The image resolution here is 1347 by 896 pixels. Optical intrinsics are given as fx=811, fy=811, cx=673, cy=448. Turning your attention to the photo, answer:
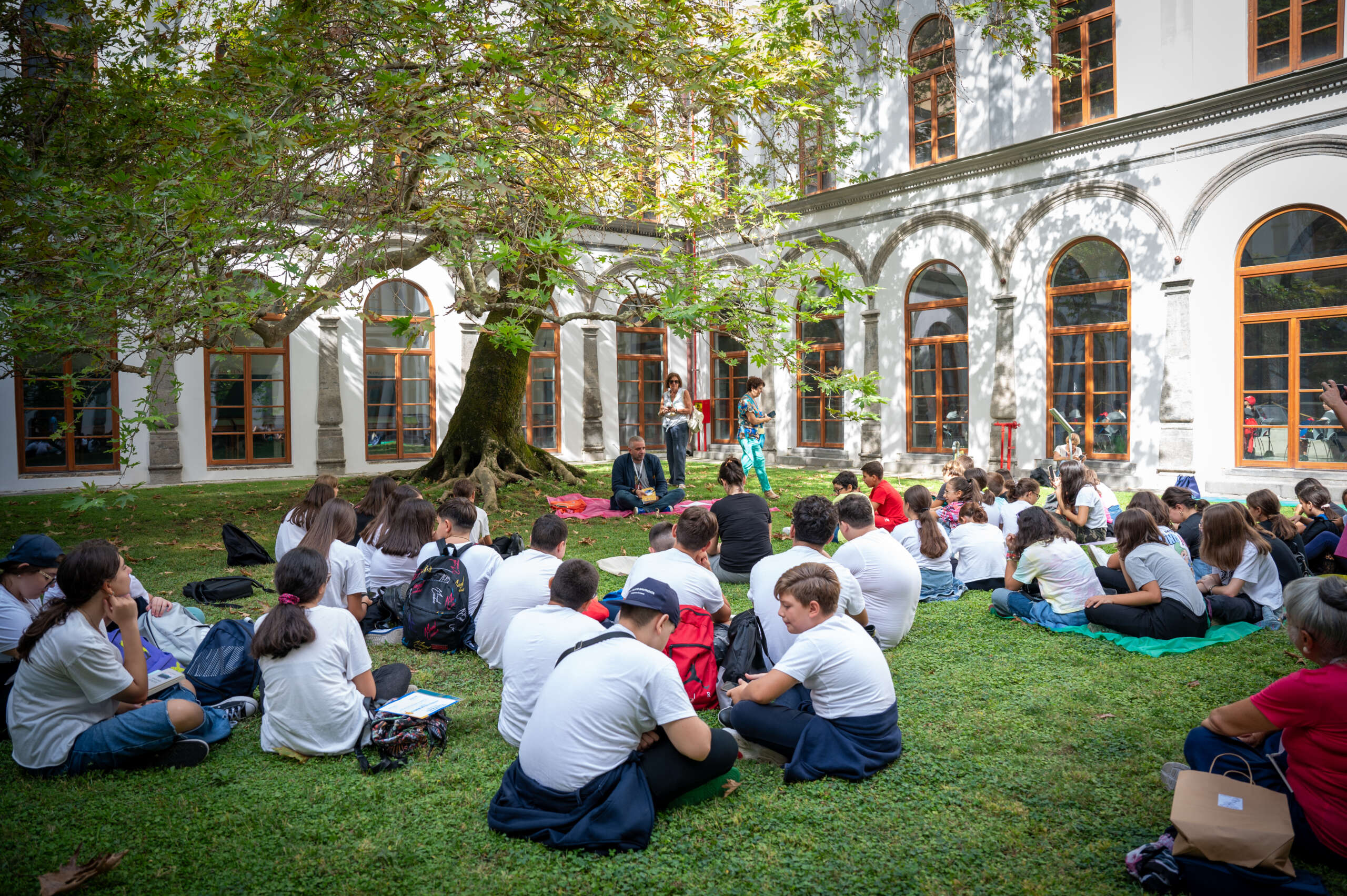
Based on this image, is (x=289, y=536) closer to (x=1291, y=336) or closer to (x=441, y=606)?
(x=441, y=606)

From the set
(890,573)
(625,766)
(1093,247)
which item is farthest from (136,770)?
(1093,247)

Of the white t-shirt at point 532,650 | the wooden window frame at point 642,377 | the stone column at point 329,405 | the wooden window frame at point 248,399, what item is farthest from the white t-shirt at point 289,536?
the wooden window frame at point 642,377

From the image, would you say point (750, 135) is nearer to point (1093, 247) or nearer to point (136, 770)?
point (1093, 247)

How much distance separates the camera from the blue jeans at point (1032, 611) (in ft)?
18.1

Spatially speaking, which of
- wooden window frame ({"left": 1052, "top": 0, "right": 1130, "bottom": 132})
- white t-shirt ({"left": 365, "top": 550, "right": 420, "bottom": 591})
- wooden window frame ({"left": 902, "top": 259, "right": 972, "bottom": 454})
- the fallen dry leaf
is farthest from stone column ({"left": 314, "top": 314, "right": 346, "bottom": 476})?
the fallen dry leaf

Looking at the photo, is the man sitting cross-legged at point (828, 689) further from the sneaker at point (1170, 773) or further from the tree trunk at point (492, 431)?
the tree trunk at point (492, 431)

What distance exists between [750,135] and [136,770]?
17.4 m

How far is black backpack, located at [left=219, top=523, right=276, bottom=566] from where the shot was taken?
7.67 m

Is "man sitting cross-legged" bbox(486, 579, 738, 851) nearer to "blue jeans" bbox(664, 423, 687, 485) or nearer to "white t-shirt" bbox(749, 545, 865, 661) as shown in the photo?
"white t-shirt" bbox(749, 545, 865, 661)

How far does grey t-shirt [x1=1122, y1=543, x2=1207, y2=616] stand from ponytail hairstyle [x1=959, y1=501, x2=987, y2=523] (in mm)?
1714

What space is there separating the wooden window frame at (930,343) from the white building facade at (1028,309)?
49 millimetres

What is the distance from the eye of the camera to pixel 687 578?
4.31 metres

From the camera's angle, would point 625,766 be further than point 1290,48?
No

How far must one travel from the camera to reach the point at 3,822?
9.95 feet
